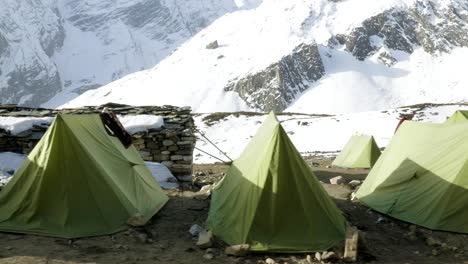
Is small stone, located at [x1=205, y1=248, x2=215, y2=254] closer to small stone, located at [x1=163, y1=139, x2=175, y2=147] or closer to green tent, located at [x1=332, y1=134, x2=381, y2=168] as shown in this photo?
small stone, located at [x1=163, y1=139, x2=175, y2=147]

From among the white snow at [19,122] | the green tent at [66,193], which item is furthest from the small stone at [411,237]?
the white snow at [19,122]

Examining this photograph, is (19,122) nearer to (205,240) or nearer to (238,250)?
(205,240)

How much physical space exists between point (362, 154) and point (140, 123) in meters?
14.5

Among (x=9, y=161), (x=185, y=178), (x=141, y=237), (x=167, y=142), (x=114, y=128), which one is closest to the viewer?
(x=141, y=237)

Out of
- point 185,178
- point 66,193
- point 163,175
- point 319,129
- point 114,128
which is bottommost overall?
point 319,129

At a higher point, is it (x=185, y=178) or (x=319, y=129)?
(x=185, y=178)

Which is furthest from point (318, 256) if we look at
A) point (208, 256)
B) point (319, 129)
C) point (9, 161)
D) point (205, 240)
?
point (319, 129)

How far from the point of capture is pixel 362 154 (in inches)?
1062

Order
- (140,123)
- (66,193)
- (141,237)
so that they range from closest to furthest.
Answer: (141,237) → (66,193) → (140,123)

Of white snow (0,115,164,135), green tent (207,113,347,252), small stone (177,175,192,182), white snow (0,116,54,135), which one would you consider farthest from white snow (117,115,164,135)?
green tent (207,113,347,252)

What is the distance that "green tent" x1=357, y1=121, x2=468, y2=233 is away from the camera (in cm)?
1075

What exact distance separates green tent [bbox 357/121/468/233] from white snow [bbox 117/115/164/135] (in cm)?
714

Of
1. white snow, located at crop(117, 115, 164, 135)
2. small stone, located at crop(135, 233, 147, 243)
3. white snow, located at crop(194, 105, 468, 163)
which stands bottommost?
white snow, located at crop(194, 105, 468, 163)

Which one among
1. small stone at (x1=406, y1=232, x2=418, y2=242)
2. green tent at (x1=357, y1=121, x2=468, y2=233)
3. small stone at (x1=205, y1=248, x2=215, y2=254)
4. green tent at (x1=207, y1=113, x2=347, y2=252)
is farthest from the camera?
green tent at (x1=357, y1=121, x2=468, y2=233)
